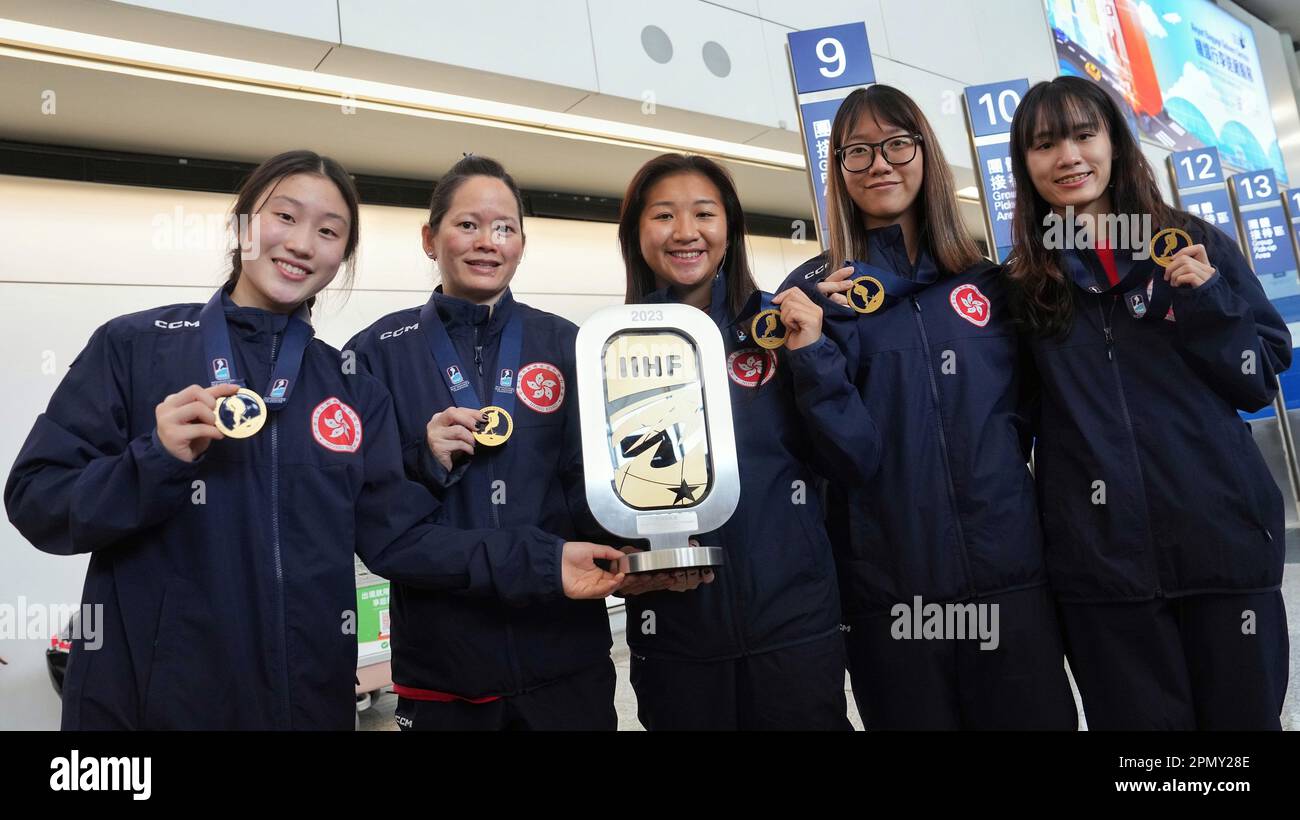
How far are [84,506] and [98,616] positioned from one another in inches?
8.0

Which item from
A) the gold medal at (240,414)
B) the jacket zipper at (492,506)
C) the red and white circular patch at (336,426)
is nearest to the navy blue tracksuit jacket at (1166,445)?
the jacket zipper at (492,506)

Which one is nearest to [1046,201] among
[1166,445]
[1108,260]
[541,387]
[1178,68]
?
[1108,260]

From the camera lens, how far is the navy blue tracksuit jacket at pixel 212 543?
4.51 ft

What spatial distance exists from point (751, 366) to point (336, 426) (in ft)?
2.91

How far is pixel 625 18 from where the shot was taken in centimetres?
519

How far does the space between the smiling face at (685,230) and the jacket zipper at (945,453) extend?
0.48 metres

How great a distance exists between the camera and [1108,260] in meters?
1.84

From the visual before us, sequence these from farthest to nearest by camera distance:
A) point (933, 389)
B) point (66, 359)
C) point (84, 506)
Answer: point (66, 359), point (933, 389), point (84, 506)

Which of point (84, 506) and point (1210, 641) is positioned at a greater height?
point (84, 506)

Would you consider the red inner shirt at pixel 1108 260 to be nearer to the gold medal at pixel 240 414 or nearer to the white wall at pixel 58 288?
the gold medal at pixel 240 414

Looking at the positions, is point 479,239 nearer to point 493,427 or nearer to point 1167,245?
point 493,427
